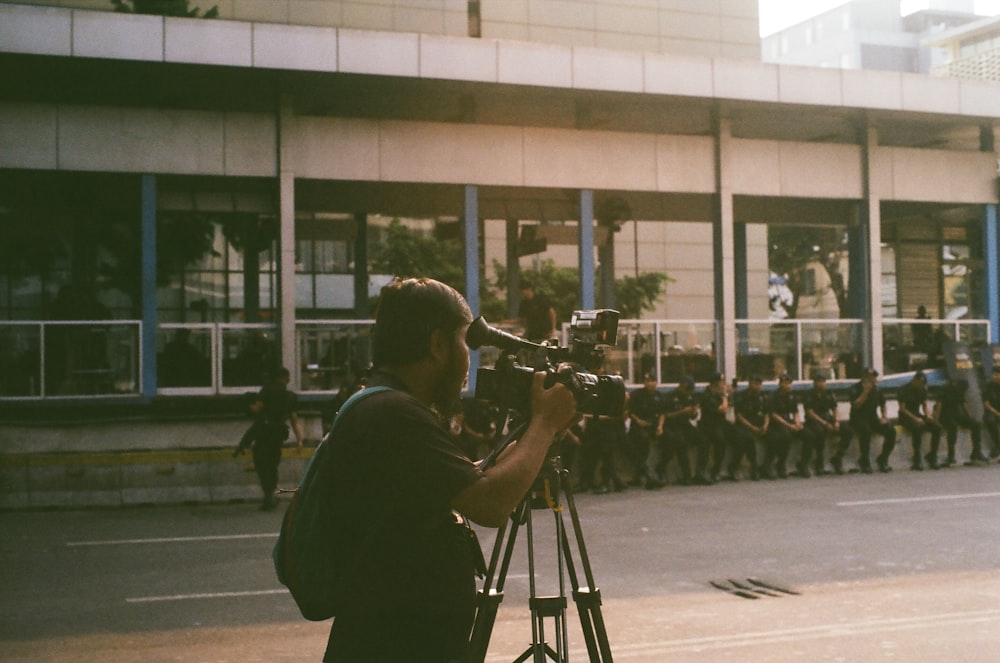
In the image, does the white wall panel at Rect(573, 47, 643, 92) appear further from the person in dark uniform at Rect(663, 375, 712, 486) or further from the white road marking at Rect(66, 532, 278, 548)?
the white road marking at Rect(66, 532, 278, 548)

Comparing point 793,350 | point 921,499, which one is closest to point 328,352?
point 793,350

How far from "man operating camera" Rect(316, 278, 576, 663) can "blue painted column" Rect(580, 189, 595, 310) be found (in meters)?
17.3

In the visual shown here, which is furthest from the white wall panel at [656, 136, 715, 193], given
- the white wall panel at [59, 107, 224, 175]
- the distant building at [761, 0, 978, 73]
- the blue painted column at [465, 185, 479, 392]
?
the distant building at [761, 0, 978, 73]

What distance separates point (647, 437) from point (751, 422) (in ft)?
6.66

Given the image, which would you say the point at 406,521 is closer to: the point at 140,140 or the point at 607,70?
the point at 140,140

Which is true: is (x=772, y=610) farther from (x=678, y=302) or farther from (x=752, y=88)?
(x=678, y=302)

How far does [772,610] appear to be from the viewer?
7.26 m

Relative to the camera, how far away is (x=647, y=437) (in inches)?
624

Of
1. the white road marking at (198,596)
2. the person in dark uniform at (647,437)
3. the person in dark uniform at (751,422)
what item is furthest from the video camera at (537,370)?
the person in dark uniform at (751,422)

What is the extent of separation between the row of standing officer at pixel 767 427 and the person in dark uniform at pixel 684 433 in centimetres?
1

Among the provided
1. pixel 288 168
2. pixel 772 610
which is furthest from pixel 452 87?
pixel 772 610

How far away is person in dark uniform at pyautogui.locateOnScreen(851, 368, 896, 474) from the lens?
1745 centimetres

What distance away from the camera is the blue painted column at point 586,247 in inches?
780

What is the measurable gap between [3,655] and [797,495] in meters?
10.5
